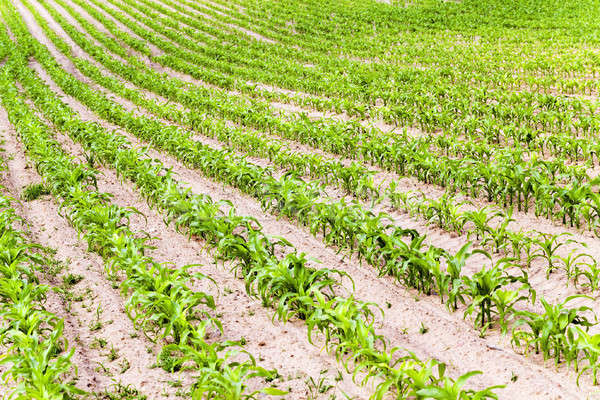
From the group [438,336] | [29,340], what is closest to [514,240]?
[438,336]

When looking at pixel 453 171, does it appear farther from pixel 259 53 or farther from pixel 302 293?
pixel 259 53

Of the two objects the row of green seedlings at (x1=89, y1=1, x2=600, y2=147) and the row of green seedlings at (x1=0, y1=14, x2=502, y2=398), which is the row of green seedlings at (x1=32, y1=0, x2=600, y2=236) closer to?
the row of green seedlings at (x1=89, y1=1, x2=600, y2=147)

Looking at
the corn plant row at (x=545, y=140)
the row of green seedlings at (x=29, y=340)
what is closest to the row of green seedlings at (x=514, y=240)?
the corn plant row at (x=545, y=140)

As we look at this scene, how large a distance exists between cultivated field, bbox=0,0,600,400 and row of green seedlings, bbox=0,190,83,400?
3 cm

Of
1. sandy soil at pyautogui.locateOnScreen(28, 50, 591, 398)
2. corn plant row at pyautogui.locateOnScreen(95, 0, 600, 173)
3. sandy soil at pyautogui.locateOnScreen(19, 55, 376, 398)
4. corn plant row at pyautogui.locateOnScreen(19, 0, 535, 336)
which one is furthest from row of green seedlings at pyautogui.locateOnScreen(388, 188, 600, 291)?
sandy soil at pyautogui.locateOnScreen(19, 55, 376, 398)

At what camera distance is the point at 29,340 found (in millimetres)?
4527

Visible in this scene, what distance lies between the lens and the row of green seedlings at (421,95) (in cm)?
1083

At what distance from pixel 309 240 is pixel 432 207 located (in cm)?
193

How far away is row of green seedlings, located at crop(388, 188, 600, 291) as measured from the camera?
5520mm

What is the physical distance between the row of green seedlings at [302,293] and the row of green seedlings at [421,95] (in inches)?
254

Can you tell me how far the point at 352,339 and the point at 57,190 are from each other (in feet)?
21.8

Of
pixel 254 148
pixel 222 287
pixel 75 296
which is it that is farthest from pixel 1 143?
pixel 222 287

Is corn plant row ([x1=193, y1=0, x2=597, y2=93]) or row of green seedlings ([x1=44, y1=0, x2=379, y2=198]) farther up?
corn plant row ([x1=193, y1=0, x2=597, y2=93])

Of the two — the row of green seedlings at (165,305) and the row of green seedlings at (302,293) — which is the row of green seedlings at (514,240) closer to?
the row of green seedlings at (302,293)
